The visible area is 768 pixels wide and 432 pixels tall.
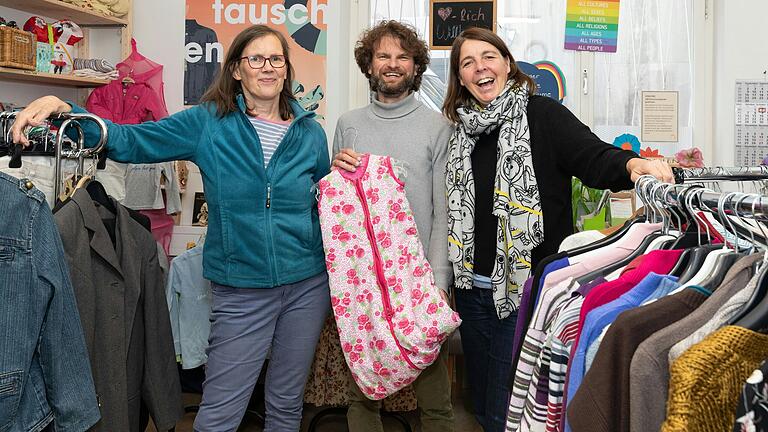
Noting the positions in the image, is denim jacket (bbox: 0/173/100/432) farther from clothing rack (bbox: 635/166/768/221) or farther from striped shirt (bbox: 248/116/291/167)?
clothing rack (bbox: 635/166/768/221)

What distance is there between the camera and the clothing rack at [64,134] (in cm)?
148

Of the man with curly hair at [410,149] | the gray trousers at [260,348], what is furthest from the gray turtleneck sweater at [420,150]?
the gray trousers at [260,348]

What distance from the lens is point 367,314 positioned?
6.78ft

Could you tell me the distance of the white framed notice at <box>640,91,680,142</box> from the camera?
3436mm

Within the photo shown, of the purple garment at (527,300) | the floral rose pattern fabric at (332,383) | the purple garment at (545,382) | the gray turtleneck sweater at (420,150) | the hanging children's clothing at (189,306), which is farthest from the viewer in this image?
the floral rose pattern fabric at (332,383)

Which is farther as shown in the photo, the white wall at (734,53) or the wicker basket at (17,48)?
the white wall at (734,53)

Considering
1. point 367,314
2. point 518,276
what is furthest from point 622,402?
point 367,314

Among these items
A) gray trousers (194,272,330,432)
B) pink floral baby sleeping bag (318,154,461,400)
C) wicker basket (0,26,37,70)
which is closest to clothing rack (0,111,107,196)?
gray trousers (194,272,330,432)

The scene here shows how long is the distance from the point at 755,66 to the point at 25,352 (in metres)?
3.49

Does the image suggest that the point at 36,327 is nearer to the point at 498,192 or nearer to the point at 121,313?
the point at 121,313

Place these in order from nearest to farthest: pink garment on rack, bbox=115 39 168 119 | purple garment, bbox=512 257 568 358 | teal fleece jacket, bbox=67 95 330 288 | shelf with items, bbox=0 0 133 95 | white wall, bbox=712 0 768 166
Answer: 1. purple garment, bbox=512 257 568 358
2. teal fleece jacket, bbox=67 95 330 288
3. shelf with items, bbox=0 0 133 95
4. white wall, bbox=712 0 768 166
5. pink garment on rack, bbox=115 39 168 119

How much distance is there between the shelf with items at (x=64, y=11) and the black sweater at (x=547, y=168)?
7.76 feet

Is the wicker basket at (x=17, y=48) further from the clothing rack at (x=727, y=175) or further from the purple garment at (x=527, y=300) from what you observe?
the clothing rack at (x=727, y=175)

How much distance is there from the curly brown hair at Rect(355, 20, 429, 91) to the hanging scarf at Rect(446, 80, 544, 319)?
39cm
